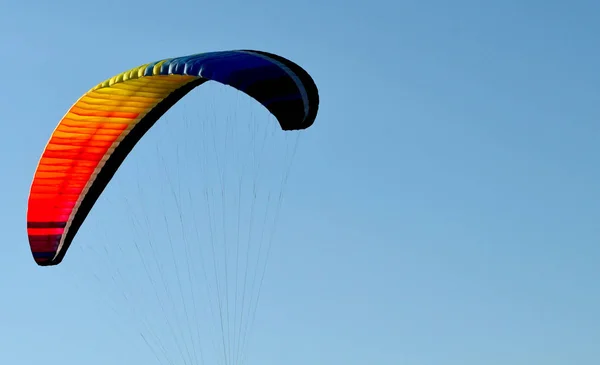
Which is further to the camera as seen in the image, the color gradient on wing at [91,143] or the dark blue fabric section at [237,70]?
the color gradient on wing at [91,143]

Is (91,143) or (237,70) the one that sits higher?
(91,143)

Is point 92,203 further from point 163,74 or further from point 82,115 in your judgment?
point 163,74

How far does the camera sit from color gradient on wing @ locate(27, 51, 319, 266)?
3831cm

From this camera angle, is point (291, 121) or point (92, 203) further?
point (92, 203)

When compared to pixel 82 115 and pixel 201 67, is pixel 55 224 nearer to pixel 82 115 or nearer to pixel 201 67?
pixel 82 115

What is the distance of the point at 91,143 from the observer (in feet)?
130

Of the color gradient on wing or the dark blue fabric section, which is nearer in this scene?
the dark blue fabric section

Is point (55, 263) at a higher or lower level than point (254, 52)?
lower

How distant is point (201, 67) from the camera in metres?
35.3

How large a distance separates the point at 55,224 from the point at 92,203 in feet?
3.31

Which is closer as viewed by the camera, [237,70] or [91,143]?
[237,70]

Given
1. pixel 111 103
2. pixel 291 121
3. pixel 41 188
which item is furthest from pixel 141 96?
pixel 291 121

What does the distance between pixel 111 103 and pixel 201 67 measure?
4.21 metres

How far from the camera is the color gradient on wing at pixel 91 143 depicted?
38.3m
